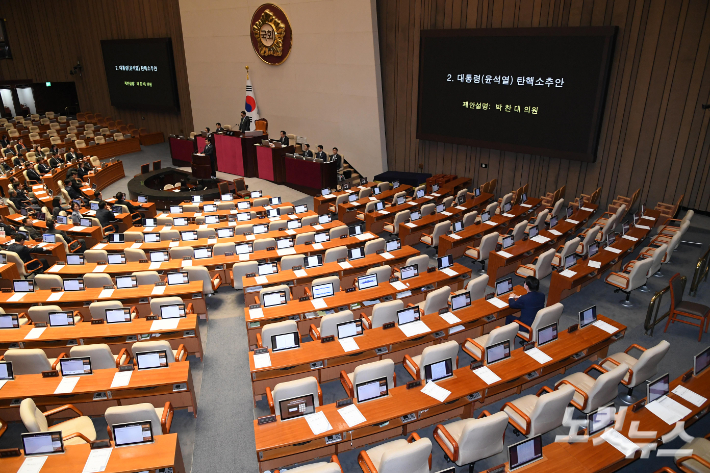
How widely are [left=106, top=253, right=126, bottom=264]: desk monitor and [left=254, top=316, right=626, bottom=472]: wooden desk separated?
6.13 metres

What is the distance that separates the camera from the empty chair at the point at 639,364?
5.86m

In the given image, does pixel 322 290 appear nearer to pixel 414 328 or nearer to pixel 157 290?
pixel 414 328

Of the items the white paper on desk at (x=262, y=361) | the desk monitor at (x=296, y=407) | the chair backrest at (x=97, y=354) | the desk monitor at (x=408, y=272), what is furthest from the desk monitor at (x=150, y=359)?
the desk monitor at (x=408, y=272)

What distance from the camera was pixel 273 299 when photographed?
7.81 m

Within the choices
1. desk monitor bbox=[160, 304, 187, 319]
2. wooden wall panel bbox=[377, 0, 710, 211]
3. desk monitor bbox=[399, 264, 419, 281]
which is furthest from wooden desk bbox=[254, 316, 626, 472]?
wooden wall panel bbox=[377, 0, 710, 211]

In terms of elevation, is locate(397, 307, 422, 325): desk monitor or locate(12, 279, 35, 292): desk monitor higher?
locate(397, 307, 422, 325): desk monitor

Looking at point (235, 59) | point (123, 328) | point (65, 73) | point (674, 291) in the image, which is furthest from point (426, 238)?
point (65, 73)

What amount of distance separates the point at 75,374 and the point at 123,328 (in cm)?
124

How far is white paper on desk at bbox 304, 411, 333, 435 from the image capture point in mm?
5117

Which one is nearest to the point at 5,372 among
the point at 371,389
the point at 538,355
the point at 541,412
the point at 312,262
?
the point at 371,389

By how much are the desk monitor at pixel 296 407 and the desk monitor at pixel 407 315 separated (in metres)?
2.24

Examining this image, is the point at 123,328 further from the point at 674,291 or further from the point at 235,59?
the point at 235,59

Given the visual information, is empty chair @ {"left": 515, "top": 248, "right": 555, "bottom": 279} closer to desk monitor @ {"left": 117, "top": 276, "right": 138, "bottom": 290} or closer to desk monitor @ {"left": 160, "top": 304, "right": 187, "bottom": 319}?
desk monitor @ {"left": 160, "top": 304, "right": 187, "bottom": 319}

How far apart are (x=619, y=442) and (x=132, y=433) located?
5169mm
